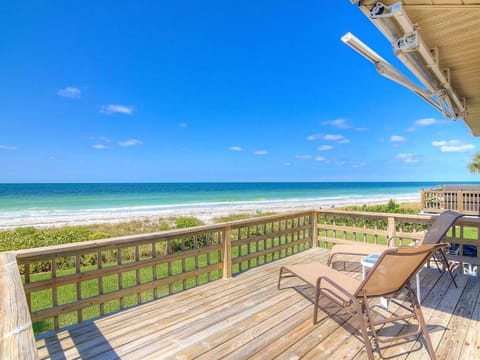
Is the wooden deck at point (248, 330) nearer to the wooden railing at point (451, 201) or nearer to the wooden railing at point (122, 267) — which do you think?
the wooden railing at point (122, 267)

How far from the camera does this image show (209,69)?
16.8 meters

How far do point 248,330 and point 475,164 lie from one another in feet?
70.2

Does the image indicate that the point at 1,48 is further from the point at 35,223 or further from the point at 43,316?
the point at 43,316

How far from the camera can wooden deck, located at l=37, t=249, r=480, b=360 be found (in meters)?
1.98

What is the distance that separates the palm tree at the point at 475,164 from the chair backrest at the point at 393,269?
20286 millimetres

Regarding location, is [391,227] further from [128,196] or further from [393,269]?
[128,196]

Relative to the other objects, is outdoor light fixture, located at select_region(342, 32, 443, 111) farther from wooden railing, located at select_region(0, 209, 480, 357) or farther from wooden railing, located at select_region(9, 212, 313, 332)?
wooden railing, located at select_region(9, 212, 313, 332)

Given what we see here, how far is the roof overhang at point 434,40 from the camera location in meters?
1.76

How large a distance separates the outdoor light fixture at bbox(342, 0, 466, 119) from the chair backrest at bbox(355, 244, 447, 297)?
4.98 ft

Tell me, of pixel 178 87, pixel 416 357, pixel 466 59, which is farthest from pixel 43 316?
pixel 178 87

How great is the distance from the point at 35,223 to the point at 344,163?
153ft

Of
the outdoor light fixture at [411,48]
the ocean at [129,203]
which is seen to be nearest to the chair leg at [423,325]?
the outdoor light fixture at [411,48]

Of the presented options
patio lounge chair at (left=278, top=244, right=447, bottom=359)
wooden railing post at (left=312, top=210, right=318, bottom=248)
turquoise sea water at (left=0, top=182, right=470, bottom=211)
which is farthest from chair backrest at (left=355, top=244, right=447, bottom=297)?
turquoise sea water at (left=0, top=182, right=470, bottom=211)

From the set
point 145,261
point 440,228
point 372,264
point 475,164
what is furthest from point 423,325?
point 475,164
